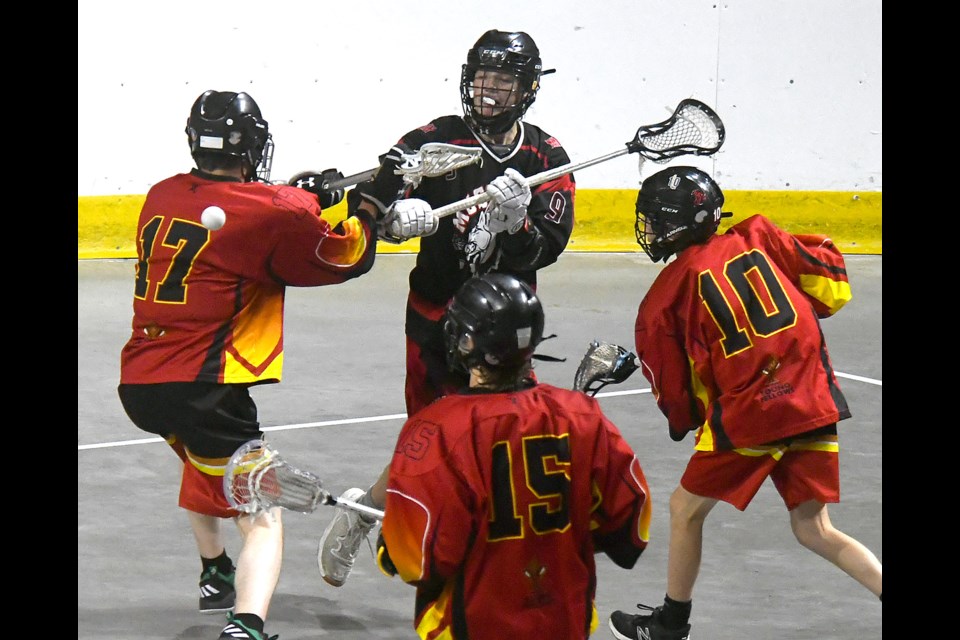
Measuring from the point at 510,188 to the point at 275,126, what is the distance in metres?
6.85

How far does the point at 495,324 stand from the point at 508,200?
1354mm

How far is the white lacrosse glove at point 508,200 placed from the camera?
13.4 ft

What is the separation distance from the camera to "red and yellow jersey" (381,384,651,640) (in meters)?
2.68

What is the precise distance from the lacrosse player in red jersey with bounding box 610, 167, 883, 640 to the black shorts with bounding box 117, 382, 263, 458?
1119 millimetres

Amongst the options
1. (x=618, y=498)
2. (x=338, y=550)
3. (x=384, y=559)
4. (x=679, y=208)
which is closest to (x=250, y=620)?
(x=338, y=550)

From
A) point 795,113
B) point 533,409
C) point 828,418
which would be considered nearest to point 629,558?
point 533,409

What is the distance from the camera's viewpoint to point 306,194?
12.9 ft

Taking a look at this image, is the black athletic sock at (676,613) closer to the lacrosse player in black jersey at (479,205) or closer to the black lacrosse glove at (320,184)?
the lacrosse player in black jersey at (479,205)

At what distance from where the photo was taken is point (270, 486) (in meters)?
3.14

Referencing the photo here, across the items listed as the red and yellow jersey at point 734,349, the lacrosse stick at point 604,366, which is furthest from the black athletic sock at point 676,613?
the lacrosse stick at point 604,366

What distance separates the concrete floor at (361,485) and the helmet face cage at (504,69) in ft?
4.90

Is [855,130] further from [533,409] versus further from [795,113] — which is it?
[533,409]

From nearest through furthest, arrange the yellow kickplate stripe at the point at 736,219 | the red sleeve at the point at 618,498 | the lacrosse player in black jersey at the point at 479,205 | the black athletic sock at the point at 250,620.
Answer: the red sleeve at the point at 618,498 → the black athletic sock at the point at 250,620 → the lacrosse player in black jersey at the point at 479,205 → the yellow kickplate stripe at the point at 736,219

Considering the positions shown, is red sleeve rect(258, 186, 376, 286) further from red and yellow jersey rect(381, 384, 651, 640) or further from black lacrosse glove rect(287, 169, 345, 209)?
red and yellow jersey rect(381, 384, 651, 640)
